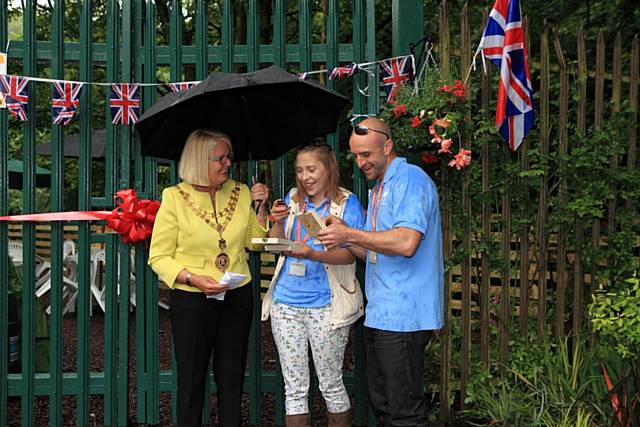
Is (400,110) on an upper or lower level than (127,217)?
upper

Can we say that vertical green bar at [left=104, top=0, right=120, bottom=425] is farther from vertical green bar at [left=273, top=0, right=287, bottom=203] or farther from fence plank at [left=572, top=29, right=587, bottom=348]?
fence plank at [left=572, top=29, right=587, bottom=348]

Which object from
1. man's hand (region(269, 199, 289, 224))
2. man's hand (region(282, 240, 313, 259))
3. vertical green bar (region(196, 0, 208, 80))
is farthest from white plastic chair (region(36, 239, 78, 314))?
man's hand (region(282, 240, 313, 259))

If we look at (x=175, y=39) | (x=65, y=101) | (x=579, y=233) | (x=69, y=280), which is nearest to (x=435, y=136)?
(x=579, y=233)

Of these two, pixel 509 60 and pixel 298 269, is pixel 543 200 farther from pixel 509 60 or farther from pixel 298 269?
pixel 298 269

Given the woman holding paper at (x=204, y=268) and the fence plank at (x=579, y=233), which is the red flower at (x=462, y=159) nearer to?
the fence plank at (x=579, y=233)

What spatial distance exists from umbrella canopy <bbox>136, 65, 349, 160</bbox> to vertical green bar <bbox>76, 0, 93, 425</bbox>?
0.68m

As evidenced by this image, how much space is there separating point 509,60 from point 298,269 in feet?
5.40

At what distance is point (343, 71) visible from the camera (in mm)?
4441

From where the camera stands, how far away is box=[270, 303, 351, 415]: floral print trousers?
384 cm

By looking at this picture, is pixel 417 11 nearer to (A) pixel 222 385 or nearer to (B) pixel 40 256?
(A) pixel 222 385

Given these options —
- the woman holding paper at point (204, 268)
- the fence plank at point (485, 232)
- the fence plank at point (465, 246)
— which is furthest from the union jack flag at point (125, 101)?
the fence plank at point (485, 232)

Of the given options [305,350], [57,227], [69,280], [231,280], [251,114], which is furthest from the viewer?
[69,280]

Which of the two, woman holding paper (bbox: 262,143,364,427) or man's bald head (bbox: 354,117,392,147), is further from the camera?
woman holding paper (bbox: 262,143,364,427)

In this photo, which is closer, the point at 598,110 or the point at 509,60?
the point at 509,60
